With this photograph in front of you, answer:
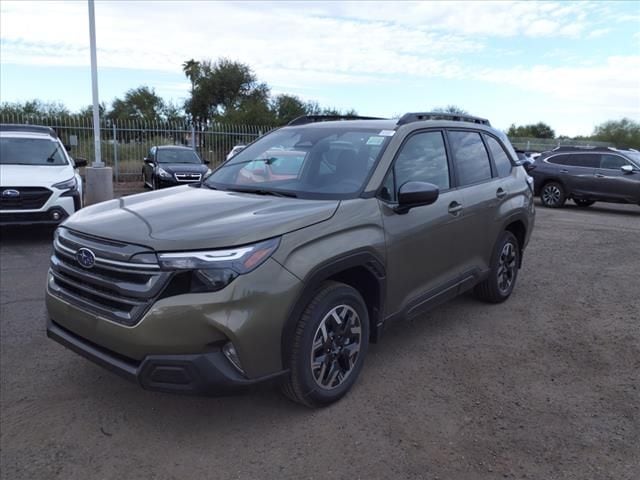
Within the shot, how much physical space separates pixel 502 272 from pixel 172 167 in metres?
11.9

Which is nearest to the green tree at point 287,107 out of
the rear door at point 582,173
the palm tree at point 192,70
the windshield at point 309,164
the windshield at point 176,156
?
the palm tree at point 192,70

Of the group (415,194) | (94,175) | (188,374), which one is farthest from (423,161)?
(94,175)

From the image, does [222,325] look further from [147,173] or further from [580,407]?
[147,173]

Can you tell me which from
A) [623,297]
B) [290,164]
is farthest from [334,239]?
[623,297]

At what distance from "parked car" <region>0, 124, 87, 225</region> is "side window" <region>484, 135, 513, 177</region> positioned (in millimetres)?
6145

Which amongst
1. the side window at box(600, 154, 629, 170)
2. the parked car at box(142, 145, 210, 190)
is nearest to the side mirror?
the parked car at box(142, 145, 210, 190)

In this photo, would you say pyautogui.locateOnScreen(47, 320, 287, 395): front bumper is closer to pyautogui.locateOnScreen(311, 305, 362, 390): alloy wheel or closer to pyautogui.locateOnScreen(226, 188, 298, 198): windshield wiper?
pyautogui.locateOnScreen(311, 305, 362, 390): alloy wheel

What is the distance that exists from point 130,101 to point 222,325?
195 ft

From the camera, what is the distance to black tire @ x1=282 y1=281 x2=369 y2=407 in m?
3.01

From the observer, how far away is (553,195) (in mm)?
15141

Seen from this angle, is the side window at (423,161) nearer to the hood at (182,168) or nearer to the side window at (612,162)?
the side window at (612,162)

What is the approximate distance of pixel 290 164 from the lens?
13.2 ft

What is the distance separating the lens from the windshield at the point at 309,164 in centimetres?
367

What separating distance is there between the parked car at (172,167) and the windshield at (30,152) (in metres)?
5.45
